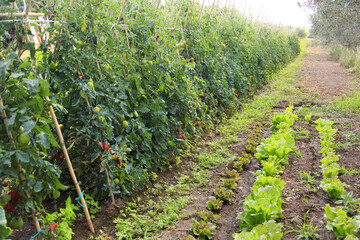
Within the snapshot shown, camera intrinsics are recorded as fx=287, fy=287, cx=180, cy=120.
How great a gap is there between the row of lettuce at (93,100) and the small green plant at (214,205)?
2.26 feet

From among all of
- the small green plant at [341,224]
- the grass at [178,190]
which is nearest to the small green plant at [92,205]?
the grass at [178,190]

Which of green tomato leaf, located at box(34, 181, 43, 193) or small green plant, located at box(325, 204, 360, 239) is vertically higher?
green tomato leaf, located at box(34, 181, 43, 193)

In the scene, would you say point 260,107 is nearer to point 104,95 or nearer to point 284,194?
point 284,194

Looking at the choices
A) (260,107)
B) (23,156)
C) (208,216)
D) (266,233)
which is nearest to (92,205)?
(208,216)

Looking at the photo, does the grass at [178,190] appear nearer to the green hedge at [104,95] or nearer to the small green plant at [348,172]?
the green hedge at [104,95]

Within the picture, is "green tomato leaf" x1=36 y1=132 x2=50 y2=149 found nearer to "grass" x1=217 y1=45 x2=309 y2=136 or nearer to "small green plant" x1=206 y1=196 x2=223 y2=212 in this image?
"small green plant" x1=206 y1=196 x2=223 y2=212

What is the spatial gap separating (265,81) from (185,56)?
4827 mm

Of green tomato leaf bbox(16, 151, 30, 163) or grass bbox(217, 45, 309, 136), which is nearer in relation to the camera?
green tomato leaf bbox(16, 151, 30, 163)

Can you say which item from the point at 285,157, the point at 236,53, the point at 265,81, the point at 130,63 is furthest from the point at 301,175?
the point at 265,81

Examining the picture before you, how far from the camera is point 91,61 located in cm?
242

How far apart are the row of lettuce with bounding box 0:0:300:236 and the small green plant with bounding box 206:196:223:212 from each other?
27.1 inches

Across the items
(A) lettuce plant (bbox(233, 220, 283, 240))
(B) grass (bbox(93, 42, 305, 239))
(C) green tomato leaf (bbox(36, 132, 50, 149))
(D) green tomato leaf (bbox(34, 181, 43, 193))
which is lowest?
(B) grass (bbox(93, 42, 305, 239))

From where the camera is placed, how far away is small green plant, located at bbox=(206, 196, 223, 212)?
2.51m

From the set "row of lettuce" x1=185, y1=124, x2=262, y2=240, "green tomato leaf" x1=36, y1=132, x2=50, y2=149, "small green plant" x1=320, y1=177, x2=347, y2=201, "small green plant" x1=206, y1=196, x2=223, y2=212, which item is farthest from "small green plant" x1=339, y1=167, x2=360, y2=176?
"green tomato leaf" x1=36, y1=132, x2=50, y2=149
